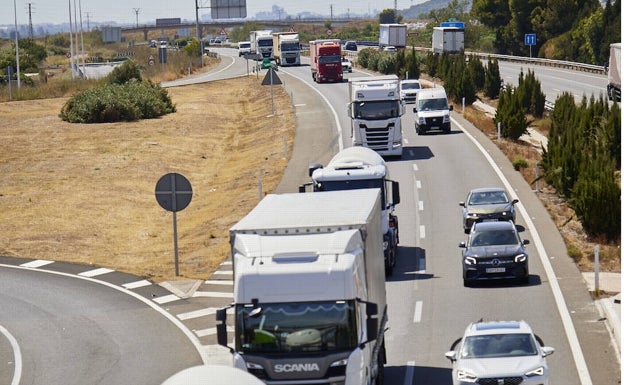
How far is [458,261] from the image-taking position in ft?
111

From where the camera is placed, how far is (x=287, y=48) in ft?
408

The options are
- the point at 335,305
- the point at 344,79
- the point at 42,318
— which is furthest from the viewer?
the point at 344,79

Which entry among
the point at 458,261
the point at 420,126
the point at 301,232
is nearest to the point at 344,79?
the point at 420,126

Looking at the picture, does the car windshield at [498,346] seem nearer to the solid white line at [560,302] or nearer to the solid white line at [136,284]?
the solid white line at [560,302]

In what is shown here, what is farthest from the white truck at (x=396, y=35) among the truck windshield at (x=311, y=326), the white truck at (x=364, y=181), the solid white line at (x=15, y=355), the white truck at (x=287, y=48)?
the truck windshield at (x=311, y=326)

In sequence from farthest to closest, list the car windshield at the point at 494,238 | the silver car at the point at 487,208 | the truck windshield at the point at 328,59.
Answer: the truck windshield at the point at 328,59 → the silver car at the point at 487,208 → the car windshield at the point at 494,238

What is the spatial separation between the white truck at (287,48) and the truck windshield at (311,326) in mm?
106173

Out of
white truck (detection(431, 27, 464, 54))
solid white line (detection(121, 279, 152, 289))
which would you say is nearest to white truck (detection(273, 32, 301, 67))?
white truck (detection(431, 27, 464, 54))

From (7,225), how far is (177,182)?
15.9 meters

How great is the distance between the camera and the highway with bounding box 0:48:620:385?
23.2 metres

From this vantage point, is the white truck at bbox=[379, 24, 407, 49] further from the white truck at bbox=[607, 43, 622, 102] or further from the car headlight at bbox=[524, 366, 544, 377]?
the car headlight at bbox=[524, 366, 544, 377]

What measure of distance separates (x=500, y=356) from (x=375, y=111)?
32.3 meters

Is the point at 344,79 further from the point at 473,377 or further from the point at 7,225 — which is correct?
the point at 473,377

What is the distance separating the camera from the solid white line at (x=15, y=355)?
23188 mm
